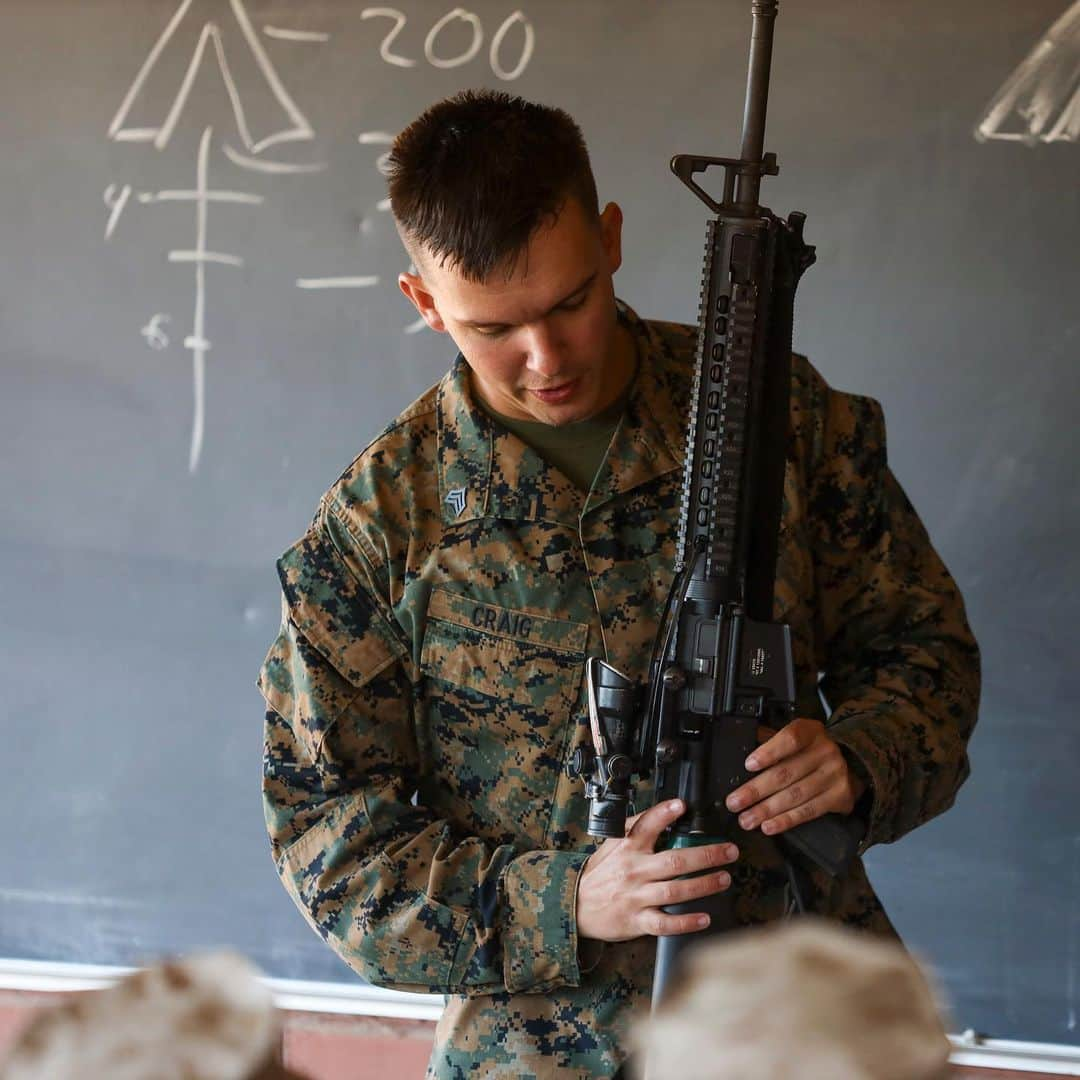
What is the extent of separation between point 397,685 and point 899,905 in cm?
110

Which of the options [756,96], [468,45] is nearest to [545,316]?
[756,96]

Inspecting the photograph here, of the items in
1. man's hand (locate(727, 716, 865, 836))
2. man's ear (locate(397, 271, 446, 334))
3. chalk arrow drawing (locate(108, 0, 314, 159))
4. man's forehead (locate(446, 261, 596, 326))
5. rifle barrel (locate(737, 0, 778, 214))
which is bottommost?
man's hand (locate(727, 716, 865, 836))

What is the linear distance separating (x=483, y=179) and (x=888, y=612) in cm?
54

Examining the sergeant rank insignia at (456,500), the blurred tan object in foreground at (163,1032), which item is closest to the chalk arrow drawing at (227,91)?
the sergeant rank insignia at (456,500)

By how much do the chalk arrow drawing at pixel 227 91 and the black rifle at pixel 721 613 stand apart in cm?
113

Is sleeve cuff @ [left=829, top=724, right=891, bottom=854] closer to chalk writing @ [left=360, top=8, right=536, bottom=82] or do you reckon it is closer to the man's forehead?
the man's forehead

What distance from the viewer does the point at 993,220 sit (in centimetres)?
193

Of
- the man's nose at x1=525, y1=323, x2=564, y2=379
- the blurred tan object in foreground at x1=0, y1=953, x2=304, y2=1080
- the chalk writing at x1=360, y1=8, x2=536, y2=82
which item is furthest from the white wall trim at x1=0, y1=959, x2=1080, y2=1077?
the blurred tan object in foreground at x1=0, y1=953, x2=304, y2=1080

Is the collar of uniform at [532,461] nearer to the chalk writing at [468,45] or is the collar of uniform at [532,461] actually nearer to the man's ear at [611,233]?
the man's ear at [611,233]

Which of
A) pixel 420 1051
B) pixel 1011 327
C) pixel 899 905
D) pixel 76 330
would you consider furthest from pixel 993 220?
pixel 420 1051

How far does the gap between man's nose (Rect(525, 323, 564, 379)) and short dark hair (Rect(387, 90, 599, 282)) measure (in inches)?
2.3

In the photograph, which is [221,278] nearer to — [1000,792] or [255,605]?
[255,605]

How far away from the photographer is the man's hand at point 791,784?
45.9 inches

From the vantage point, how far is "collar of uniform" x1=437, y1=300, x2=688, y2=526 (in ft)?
4.23
